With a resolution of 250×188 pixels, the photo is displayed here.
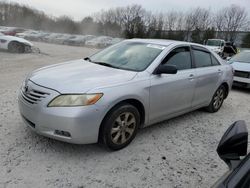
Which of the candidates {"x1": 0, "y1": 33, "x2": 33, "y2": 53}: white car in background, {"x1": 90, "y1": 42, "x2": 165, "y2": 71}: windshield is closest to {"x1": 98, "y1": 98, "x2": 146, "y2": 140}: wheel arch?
{"x1": 90, "y1": 42, "x2": 165, "y2": 71}: windshield

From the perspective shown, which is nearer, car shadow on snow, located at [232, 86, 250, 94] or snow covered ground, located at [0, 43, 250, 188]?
snow covered ground, located at [0, 43, 250, 188]

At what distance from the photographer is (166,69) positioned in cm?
340

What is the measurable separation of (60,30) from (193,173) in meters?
64.9

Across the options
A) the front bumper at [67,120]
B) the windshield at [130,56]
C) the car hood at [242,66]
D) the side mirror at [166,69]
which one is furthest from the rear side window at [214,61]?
the car hood at [242,66]

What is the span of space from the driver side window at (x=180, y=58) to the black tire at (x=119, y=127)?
1.05m

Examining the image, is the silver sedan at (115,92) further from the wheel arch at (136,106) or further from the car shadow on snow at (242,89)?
the car shadow on snow at (242,89)

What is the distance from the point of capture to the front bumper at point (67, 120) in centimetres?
268

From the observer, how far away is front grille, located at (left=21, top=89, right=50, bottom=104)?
2.82m

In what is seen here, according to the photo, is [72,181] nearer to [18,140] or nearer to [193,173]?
[18,140]

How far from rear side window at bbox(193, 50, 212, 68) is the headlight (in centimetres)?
251

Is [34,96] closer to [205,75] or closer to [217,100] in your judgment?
[205,75]

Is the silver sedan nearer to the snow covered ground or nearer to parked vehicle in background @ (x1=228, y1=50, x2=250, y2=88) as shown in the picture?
the snow covered ground

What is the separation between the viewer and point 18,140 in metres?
3.26

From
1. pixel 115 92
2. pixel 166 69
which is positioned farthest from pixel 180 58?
pixel 115 92
